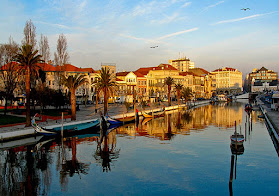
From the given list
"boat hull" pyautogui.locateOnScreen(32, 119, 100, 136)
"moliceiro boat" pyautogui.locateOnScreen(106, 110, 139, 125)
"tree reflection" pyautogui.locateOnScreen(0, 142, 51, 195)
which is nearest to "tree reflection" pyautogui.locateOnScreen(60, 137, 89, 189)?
"tree reflection" pyautogui.locateOnScreen(0, 142, 51, 195)

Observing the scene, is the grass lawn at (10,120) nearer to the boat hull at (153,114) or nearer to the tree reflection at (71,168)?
the tree reflection at (71,168)

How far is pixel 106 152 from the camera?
27.5 metres

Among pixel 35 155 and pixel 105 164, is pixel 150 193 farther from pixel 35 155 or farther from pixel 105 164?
pixel 35 155

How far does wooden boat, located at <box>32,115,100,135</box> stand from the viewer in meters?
32.8

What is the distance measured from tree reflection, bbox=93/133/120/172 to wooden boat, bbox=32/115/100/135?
4645 millimetres

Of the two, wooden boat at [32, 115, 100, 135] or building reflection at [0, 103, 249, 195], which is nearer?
building reflection at [0, 103, 249, 195]

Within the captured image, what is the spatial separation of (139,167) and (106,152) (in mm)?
6526

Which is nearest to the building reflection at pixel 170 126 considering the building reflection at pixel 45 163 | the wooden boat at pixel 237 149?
the building reflection at pixel 45 163

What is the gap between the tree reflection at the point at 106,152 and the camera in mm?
23297

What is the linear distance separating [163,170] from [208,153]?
7290 millimetres

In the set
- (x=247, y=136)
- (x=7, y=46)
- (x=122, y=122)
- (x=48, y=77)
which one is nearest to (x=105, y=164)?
(x=247, y=136)

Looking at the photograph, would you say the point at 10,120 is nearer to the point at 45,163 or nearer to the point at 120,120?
the point at 45,163

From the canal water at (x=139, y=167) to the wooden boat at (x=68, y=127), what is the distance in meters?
1.13

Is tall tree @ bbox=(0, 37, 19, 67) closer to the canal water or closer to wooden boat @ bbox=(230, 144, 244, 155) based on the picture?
the canal water
